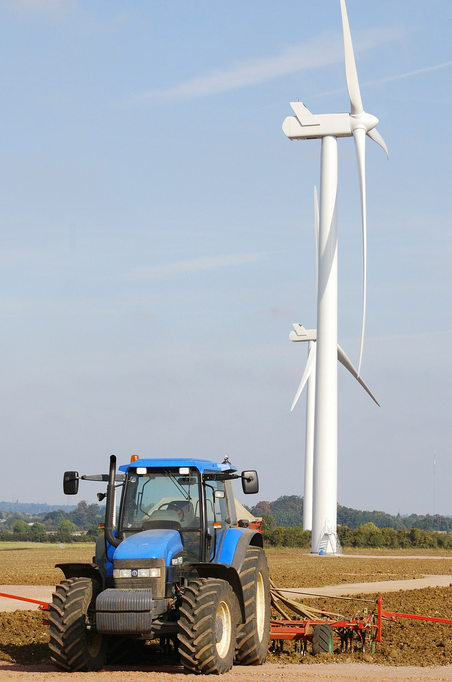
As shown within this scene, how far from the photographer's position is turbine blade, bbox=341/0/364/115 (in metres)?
48.3

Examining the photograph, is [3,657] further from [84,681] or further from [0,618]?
[0,618]

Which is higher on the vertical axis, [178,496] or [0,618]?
[178,496]

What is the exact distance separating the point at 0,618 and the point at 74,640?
8183 mm

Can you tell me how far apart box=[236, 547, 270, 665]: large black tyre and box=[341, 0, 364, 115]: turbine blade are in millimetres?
38086

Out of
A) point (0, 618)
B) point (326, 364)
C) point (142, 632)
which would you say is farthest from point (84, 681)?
point (326, 364)

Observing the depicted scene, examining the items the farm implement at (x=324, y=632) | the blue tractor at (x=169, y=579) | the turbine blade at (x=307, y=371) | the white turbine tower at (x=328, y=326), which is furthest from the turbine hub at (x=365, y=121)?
the blue tractor at (x=169, y=579)

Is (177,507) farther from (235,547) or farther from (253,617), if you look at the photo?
(253,617)

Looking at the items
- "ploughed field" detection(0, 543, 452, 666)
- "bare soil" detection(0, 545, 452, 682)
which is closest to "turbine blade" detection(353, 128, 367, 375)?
"ploughed field" detection(0, 543, 452, 666)

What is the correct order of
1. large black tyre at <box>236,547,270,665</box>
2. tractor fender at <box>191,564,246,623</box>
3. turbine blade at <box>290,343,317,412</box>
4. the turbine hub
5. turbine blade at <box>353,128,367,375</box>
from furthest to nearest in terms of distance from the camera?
turbine blade at <box>290,343,317,412</box> < the turbine hub < turbine blade at <box>353,128,367,375</box> < large black tyre at <box>236,547,270,665</box> < tractor fender at <box>191,564,246,623</box>

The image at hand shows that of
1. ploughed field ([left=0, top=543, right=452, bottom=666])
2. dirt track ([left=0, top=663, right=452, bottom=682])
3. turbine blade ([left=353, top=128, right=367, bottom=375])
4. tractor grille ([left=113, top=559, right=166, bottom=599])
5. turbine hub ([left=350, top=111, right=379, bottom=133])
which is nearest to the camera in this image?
dirt track ([left=0, top=663, right=452, bottom=682])

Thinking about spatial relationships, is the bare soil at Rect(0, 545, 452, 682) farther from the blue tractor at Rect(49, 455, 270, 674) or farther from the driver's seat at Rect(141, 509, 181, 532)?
the driver's seat at Rect(141, 509, 181, 532)

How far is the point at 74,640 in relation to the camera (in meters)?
12.9

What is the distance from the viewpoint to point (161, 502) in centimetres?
1416

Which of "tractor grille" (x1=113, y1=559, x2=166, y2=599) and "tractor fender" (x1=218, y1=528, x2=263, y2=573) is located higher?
"tractor fender" (x1=218, y1=528, x2=263, y2=573)
